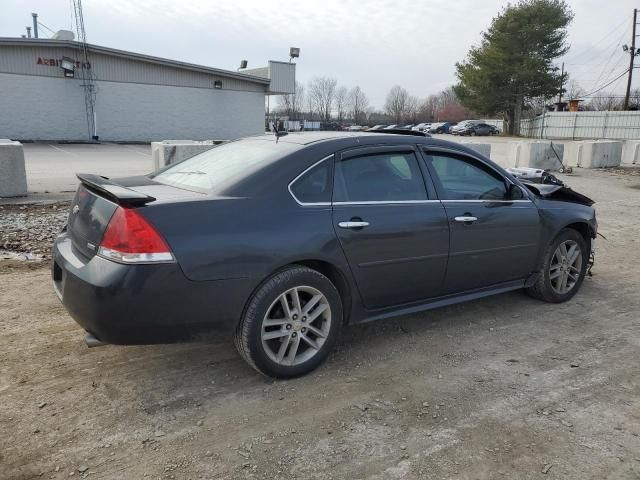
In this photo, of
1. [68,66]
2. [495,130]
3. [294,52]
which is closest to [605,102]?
[495,130]

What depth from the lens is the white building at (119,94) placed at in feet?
83.3

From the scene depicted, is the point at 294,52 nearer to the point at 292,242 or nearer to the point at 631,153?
the point at 631,153

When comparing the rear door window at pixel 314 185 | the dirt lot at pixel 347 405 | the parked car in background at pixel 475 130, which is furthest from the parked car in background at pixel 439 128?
the rear door window at pixel 314 185

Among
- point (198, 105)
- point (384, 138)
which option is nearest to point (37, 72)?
point (198, 105)

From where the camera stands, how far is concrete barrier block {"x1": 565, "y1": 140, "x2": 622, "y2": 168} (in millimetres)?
19688

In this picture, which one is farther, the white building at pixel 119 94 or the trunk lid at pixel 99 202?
the white building at pixel 119 94

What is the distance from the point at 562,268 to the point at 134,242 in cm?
393

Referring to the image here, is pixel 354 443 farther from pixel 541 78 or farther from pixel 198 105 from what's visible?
pixel 541 78

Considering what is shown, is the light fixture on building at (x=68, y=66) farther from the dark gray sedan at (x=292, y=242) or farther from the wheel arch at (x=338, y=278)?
the wheel arch at (x=338, y=278)

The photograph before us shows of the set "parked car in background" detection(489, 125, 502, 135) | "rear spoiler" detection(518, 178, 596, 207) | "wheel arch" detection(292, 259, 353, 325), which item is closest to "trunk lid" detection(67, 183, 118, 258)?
"wheel arch" detection(292, 259, 353, 325)

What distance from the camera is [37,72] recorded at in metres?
25.6

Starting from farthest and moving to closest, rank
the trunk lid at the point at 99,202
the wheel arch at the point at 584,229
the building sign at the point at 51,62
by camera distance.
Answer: the building sign at the point at 51,62, the wheel arch at the point at 584,229, the trunk lid at the point at 99,202

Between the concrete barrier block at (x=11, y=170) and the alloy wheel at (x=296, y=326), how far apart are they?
778 centimetres

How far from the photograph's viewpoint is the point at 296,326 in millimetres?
3320
